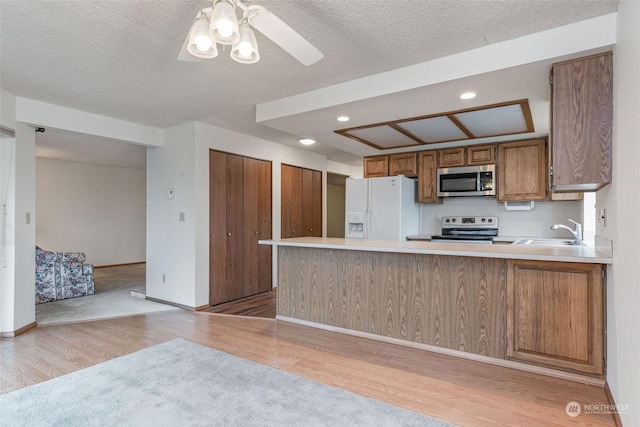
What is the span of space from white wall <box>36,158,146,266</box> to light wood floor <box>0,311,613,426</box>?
4.41 m

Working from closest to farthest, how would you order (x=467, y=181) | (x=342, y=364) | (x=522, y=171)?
1. (x=342, y=364)
2. (x=522, y=171)
3. (x=467, y=181)

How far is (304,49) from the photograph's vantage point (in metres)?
1.85

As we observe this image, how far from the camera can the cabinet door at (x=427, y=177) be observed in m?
4.86

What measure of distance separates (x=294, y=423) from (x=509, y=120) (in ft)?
11.1

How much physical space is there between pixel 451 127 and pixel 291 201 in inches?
111

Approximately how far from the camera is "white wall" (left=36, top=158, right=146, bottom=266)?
22.7ft

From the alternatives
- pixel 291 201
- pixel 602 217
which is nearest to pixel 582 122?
pixel 602 217

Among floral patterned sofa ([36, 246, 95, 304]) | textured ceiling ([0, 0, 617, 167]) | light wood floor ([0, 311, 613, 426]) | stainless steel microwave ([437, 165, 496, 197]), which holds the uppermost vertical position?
textured ceiling ([0, 0, 617, 167])

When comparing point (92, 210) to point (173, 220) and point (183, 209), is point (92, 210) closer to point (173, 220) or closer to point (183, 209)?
point (173, 220)

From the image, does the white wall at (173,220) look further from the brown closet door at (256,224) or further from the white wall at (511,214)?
the white wall at (511,214)

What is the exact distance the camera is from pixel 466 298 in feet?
9.05

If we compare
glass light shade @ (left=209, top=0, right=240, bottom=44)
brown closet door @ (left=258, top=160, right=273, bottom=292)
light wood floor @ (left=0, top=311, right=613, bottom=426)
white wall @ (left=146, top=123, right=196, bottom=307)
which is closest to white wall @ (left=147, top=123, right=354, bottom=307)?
white wall @ (left=146, top=123, right=196, bottom=307)

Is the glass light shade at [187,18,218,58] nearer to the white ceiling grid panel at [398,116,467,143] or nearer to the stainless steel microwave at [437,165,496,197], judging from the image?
the white ceiling grid panel at [398,116,467,143]

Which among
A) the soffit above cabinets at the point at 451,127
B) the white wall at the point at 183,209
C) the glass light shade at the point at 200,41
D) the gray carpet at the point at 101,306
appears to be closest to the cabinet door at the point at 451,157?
the soffit above cabinets at the point at 451,127
